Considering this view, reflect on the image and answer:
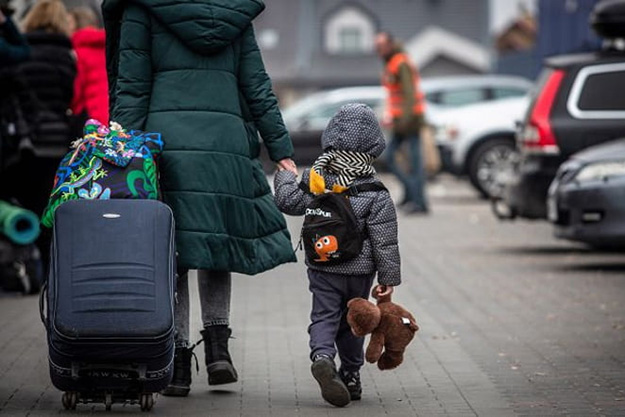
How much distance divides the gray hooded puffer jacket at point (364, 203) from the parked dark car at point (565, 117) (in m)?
8.23

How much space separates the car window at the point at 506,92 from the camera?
29000 millimetres

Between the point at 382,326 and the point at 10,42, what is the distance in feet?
13.9

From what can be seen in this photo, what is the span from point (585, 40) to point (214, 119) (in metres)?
20.1

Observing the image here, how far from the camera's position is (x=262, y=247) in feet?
24.8

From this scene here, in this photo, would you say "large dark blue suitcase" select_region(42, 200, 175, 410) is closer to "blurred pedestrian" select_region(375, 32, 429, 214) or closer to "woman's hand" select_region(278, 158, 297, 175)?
"woman's hand" select_region(278, 158, 297, 175)

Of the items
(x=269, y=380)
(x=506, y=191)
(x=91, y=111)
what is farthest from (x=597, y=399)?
(x=506, y=191)

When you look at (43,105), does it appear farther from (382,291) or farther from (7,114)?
(382,291)

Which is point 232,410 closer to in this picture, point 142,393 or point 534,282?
point 142,393

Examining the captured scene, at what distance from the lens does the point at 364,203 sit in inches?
284

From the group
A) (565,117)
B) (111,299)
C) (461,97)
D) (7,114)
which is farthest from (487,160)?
(111,299)

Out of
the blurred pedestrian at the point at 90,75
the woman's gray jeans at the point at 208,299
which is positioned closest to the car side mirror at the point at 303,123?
the blurred pedestrian at the point at 90,75

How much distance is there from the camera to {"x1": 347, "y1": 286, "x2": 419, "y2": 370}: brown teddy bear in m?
7.11

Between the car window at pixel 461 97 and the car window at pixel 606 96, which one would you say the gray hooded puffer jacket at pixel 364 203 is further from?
the car window at pixel 461 97

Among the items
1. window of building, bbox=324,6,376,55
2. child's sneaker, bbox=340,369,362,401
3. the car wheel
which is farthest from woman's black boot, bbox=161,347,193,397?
window of building, bbox=324,6,376,55
